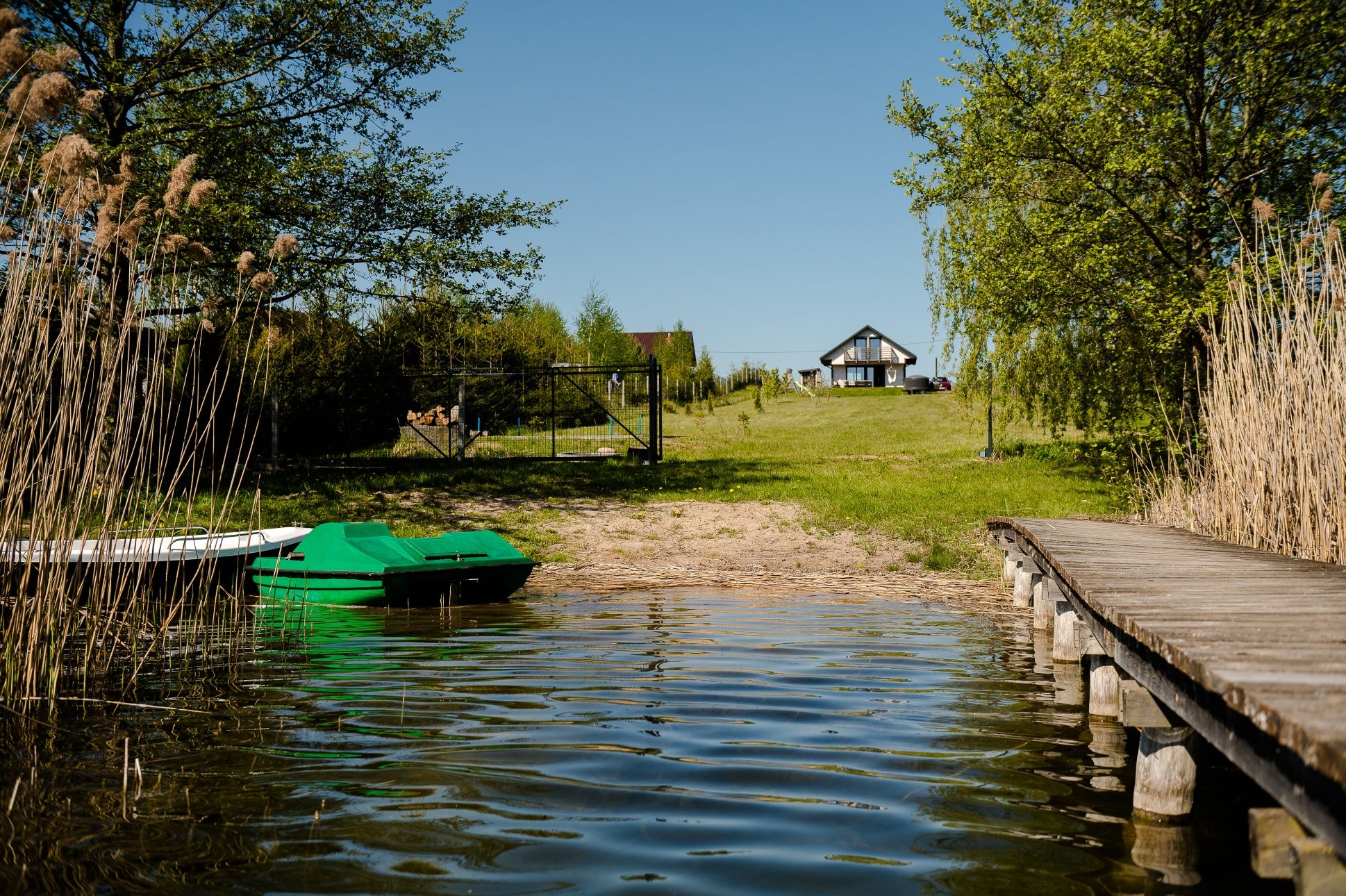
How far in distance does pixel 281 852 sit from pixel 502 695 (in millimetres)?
2425

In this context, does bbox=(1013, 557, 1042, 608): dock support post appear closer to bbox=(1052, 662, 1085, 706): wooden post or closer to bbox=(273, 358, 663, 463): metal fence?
bbox=(1052, 662, 1085, 706): wooden post

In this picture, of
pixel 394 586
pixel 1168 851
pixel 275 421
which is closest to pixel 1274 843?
pixel 1168 851

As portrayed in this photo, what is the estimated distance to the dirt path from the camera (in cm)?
1144

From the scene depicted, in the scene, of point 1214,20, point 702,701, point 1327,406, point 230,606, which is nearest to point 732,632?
point 702,701

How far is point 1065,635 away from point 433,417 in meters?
19.1

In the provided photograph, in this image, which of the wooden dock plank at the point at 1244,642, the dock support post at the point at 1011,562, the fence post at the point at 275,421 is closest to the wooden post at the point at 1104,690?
the wooden dock plank at the point at 1244,642

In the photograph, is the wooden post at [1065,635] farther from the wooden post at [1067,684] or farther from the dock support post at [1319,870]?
the dock support post at [1319,870]

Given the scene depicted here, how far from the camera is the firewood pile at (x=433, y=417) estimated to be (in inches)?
888

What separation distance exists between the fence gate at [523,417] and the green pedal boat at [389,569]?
9.11m

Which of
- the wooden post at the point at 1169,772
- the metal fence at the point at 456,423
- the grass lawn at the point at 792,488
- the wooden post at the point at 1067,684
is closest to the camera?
the wooden post at the point at 1169,772

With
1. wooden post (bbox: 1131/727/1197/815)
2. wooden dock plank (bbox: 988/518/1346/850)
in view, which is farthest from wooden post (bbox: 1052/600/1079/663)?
wooden post (bbox: 1131/727/1197/815)

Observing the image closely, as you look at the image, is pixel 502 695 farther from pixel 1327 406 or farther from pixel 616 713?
pixel 1327 406

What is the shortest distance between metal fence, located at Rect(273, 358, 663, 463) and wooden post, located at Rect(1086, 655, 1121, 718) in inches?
550

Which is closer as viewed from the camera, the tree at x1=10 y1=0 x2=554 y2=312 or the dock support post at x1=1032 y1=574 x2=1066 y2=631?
the dock support post at x1=1032 y1=574 x2=1066 y2=631
